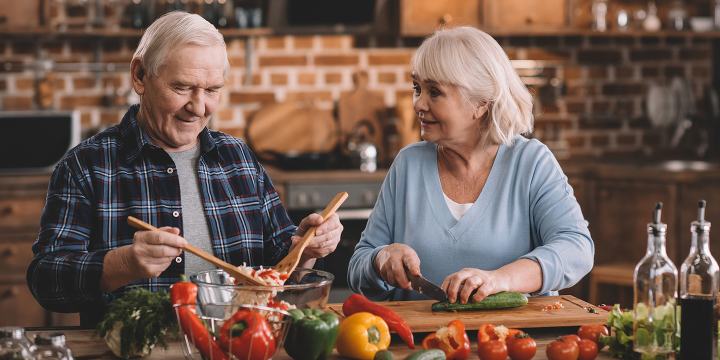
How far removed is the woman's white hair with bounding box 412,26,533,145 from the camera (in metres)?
2.58

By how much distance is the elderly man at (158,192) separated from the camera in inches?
87.2

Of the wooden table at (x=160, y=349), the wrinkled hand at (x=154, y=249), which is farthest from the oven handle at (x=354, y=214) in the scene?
the wrinkled hand at (x=154, y=249)

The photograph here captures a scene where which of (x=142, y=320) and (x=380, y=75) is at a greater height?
(x=380, y=75)

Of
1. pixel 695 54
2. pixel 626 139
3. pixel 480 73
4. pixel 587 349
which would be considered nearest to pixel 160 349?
pixel 587 349

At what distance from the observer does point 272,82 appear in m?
5.28

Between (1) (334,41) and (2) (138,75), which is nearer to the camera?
(2) (138,75)

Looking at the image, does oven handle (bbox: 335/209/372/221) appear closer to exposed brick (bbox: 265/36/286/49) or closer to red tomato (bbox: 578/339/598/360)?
exposed brick (bbox: 265/36/286/49)

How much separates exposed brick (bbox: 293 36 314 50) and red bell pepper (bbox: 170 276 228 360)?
360 centimetres

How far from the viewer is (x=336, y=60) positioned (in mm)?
5336

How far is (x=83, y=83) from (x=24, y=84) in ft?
0.93

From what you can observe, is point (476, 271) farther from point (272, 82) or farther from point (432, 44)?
point (272, 82)

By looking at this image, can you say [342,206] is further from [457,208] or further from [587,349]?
[587,349]

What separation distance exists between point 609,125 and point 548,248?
136 inches

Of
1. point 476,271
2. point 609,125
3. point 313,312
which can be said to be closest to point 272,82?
point 609,125
